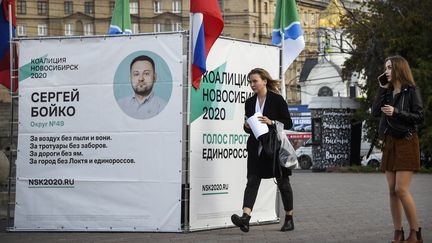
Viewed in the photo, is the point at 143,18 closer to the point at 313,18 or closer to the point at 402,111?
the point at 313,18

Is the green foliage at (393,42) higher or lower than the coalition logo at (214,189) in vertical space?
higher

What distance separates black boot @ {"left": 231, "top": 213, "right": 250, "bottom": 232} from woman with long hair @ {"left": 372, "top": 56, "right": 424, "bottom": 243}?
6.05ft

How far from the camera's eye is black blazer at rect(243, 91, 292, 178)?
1200 cm

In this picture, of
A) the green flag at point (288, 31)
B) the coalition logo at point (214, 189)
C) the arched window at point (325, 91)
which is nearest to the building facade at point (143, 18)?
the arched window at point (325, 91)

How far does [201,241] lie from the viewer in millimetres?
11195

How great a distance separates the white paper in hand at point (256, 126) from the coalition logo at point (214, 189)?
3.40 ft

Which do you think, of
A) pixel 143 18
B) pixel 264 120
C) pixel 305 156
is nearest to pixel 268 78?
pixel 264 120

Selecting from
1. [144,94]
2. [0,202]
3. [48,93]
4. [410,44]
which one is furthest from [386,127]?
[410,44]

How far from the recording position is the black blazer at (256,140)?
39.4ft

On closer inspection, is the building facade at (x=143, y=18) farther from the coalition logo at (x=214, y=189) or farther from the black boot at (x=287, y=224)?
the black boot at (x=287, y=224)

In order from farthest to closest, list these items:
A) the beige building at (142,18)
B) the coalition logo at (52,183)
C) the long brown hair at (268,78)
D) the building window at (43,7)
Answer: the building window at (43,7) < the beige building at (142,18) < the coalition logo at (52,183) < the long brown hair at (268,78)

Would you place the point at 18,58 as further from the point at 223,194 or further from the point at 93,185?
the point at 223,194

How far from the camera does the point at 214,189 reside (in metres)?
12.6

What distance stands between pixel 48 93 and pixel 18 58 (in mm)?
670
